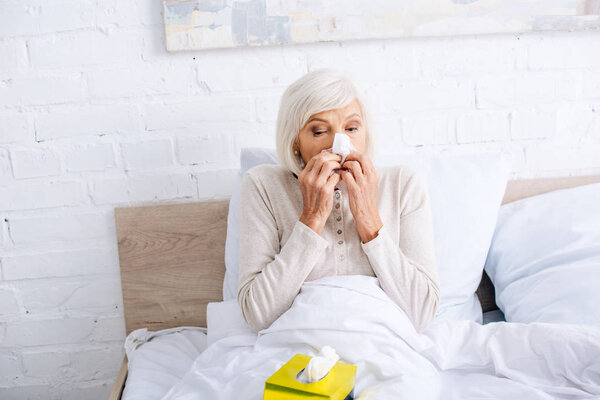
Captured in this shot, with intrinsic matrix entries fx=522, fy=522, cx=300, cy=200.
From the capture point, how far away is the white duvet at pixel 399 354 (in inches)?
36.4

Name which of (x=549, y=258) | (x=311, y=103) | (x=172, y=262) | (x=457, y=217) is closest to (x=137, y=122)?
(x=172, y=262)

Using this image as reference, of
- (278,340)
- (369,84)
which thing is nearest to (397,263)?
(278,340)

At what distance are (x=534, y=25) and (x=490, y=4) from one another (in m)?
0.15

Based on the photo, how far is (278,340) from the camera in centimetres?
103

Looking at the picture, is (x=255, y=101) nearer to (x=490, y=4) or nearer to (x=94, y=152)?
(x=94, y=152)

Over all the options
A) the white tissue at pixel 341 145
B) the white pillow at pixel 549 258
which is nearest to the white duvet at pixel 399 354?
the white pillow at pixel 549 258

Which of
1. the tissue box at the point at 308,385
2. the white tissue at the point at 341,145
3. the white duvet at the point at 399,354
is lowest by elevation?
the white duvet at the point at 399,354

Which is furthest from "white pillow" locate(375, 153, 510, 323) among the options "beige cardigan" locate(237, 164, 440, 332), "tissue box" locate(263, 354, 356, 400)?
"tissue box" locate(263, 354, 356, 400)

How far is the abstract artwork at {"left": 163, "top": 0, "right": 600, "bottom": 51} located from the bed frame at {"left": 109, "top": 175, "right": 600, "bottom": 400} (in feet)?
1.59

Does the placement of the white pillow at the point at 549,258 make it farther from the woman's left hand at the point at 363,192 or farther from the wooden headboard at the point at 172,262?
the woman's left hand at the point at 363,192

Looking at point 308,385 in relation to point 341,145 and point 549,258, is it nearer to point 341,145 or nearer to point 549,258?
point 341,145

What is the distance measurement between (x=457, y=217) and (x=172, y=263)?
81cm

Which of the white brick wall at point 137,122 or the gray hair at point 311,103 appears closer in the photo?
the gray hair at point 311,103

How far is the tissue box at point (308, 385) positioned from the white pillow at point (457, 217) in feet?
1.75
